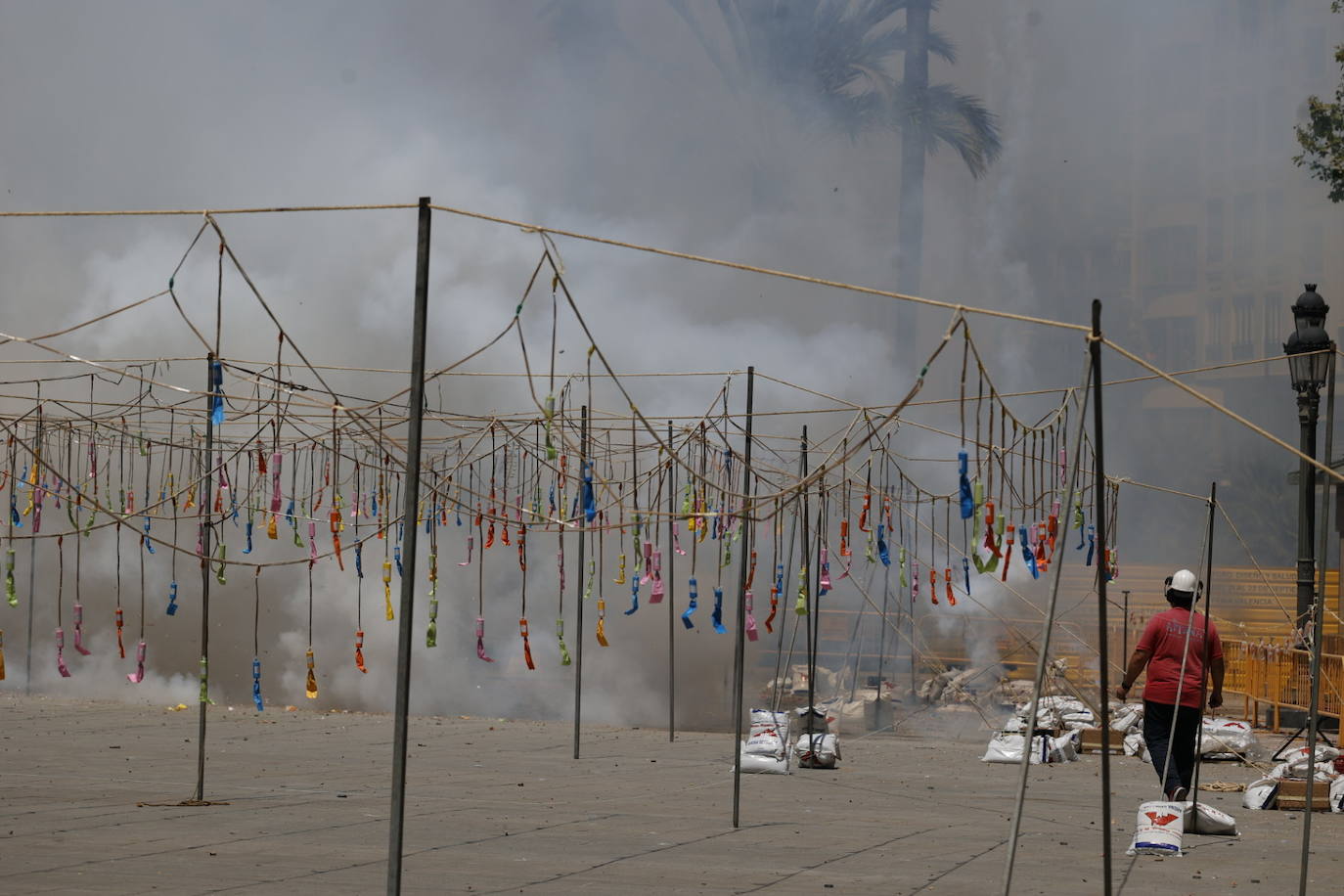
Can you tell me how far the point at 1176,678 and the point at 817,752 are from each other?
4244mm

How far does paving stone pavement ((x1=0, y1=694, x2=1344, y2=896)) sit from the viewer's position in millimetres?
7137

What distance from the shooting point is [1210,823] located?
9227 mm

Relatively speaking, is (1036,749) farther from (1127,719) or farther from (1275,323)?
(1275,323)

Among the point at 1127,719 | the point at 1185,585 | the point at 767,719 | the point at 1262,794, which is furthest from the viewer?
the point at 1127,719

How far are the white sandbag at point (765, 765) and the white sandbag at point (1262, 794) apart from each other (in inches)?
139

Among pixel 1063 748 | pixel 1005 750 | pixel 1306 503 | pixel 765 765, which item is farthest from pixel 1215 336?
pixel 765 765

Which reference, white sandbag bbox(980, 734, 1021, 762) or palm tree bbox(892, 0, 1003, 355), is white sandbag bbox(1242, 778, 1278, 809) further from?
palm tree bbox(892, 0, 1003, 355)

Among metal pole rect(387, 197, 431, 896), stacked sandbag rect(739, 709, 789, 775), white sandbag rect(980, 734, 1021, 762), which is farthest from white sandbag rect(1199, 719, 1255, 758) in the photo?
metal pole rect(387, 197, 431, 896)

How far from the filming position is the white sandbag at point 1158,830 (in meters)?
8.30

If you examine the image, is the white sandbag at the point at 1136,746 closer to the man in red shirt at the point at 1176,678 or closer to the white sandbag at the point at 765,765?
the white sandbag at the point at 765,765

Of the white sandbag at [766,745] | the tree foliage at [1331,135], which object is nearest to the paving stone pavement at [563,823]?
the white sandbag at [766,745]

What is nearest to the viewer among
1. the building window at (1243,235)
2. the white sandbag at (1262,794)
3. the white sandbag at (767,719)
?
the white sandbag at (1262,794)

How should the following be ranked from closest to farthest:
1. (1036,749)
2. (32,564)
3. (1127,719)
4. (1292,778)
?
(1292,778) → (1036,749) → (1127,719) → (32,564)

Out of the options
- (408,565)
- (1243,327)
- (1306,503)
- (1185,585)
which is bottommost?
(1185,585)
